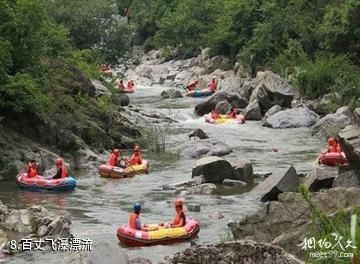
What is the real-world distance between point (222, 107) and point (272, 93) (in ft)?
8.10

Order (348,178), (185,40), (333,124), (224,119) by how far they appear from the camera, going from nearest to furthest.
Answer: (348,178) < (333,124) < (224,119) < (185,40)

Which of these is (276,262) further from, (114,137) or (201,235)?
(114,137)

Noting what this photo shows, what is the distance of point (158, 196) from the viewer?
16312mm

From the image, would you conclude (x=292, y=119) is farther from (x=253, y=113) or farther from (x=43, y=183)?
(x=43, y=183)

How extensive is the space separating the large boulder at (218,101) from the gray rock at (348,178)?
58.4ft

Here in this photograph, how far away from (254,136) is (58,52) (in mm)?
8117

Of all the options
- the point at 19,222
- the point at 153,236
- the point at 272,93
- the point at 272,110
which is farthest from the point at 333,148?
the point at 272,93

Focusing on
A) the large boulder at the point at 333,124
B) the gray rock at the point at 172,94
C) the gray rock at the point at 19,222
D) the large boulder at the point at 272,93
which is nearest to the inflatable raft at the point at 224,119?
the large boulder at the point at 272,93

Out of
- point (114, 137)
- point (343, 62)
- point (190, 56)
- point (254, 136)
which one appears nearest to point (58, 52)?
point (114, 137)

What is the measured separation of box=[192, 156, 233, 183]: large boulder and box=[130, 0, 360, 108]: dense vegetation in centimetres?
1163

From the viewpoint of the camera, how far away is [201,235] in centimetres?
1256

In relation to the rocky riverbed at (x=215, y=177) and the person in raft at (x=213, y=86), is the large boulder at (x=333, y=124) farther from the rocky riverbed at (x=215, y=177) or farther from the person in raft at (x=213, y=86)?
the person in raft at (x=213, y=86)

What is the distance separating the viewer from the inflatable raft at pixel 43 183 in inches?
653

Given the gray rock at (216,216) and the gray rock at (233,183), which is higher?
the gray rock at (233,183)
